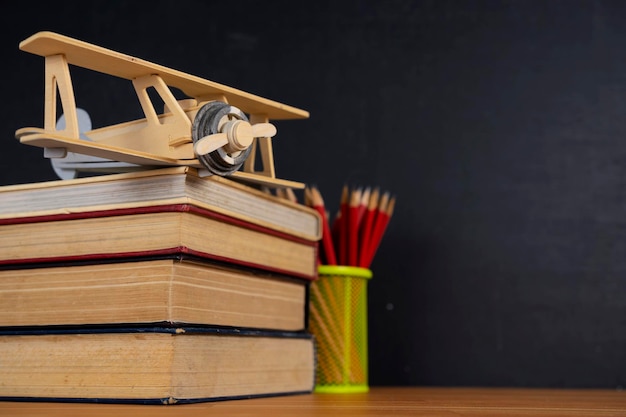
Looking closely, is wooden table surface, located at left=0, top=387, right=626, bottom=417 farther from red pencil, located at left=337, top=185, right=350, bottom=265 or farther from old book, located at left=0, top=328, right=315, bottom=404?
red pencil, located at left=337, top=185, right=350, bottom=265

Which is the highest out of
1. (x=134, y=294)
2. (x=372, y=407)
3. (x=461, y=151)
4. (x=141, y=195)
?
(x=461, y=151)

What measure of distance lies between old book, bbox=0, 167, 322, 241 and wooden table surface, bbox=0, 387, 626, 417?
0.22 meters

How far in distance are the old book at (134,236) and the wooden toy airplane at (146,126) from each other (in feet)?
0.20

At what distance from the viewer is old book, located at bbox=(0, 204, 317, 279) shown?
3.08ft

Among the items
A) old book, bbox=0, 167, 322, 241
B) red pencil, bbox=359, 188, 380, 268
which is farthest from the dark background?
old book, bbox=0, 167, 322, 241

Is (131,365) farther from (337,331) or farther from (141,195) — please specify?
(337,331)

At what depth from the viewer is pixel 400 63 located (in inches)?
62.3

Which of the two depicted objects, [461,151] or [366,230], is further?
[461,151]

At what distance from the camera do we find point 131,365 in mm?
923

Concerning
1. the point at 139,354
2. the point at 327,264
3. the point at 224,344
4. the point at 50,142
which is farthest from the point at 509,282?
the point at 50,142

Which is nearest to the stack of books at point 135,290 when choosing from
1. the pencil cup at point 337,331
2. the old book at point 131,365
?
the old book at point 131,365

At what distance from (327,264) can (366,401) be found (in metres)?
0.32

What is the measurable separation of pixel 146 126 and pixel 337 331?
468 millimetres

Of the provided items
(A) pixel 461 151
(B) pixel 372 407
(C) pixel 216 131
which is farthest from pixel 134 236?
(A) pixel 461 151
